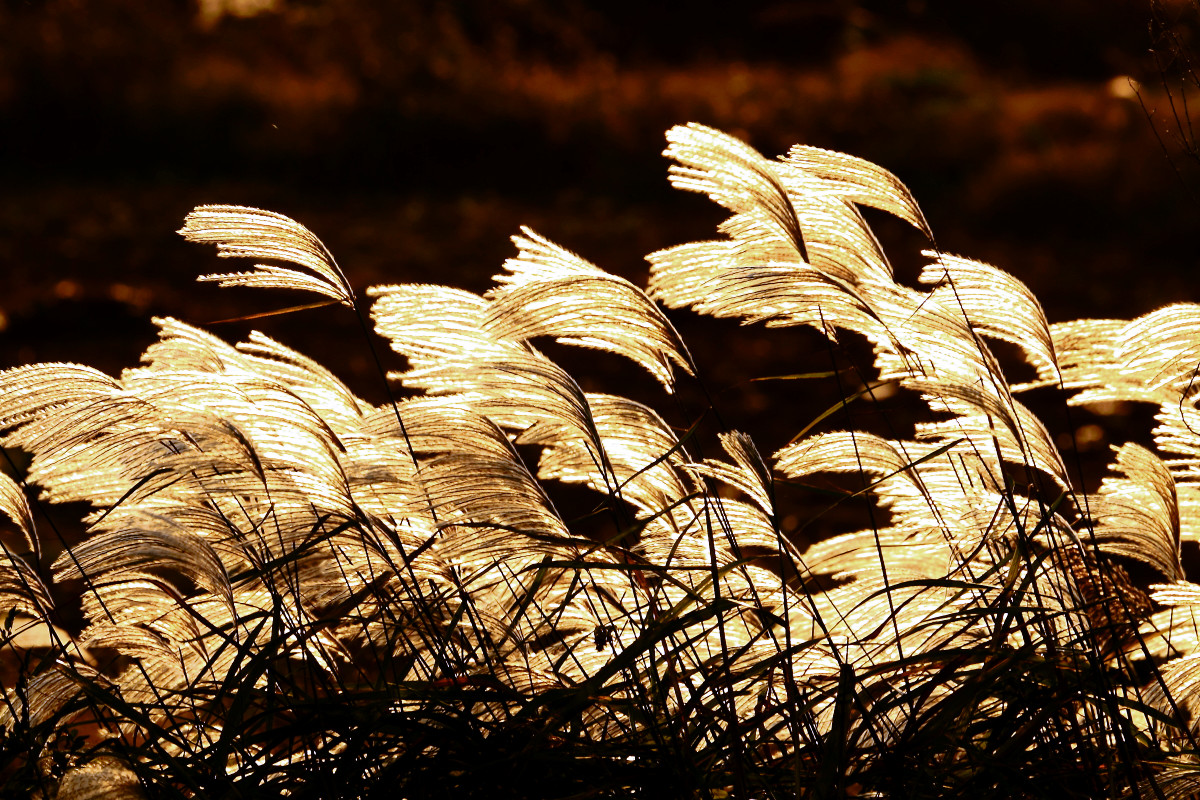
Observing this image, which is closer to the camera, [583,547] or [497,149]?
[583,547]

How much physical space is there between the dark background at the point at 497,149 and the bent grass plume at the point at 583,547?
26.6ft

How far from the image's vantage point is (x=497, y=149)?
1608 cm

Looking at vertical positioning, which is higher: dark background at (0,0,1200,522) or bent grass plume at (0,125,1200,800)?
dark background at (0,0,1200,522)

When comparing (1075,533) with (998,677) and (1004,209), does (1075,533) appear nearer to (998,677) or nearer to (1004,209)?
(998,677)

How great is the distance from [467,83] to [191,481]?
1465cm

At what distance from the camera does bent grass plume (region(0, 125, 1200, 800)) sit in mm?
2287

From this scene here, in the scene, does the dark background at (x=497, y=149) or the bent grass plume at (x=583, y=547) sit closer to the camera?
the bent grass plume at (x=583, y=547)

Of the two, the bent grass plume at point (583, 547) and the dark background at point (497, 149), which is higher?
the dark background at point (497, 149)

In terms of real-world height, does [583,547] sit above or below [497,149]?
below

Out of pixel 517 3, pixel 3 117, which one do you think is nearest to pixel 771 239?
pixel 3 117

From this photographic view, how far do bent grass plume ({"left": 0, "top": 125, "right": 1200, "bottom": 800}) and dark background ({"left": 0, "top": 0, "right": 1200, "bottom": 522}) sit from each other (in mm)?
8097

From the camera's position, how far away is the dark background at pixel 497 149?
1255 centimetres

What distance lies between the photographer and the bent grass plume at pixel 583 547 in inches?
90.0

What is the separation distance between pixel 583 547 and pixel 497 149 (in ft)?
46.1
